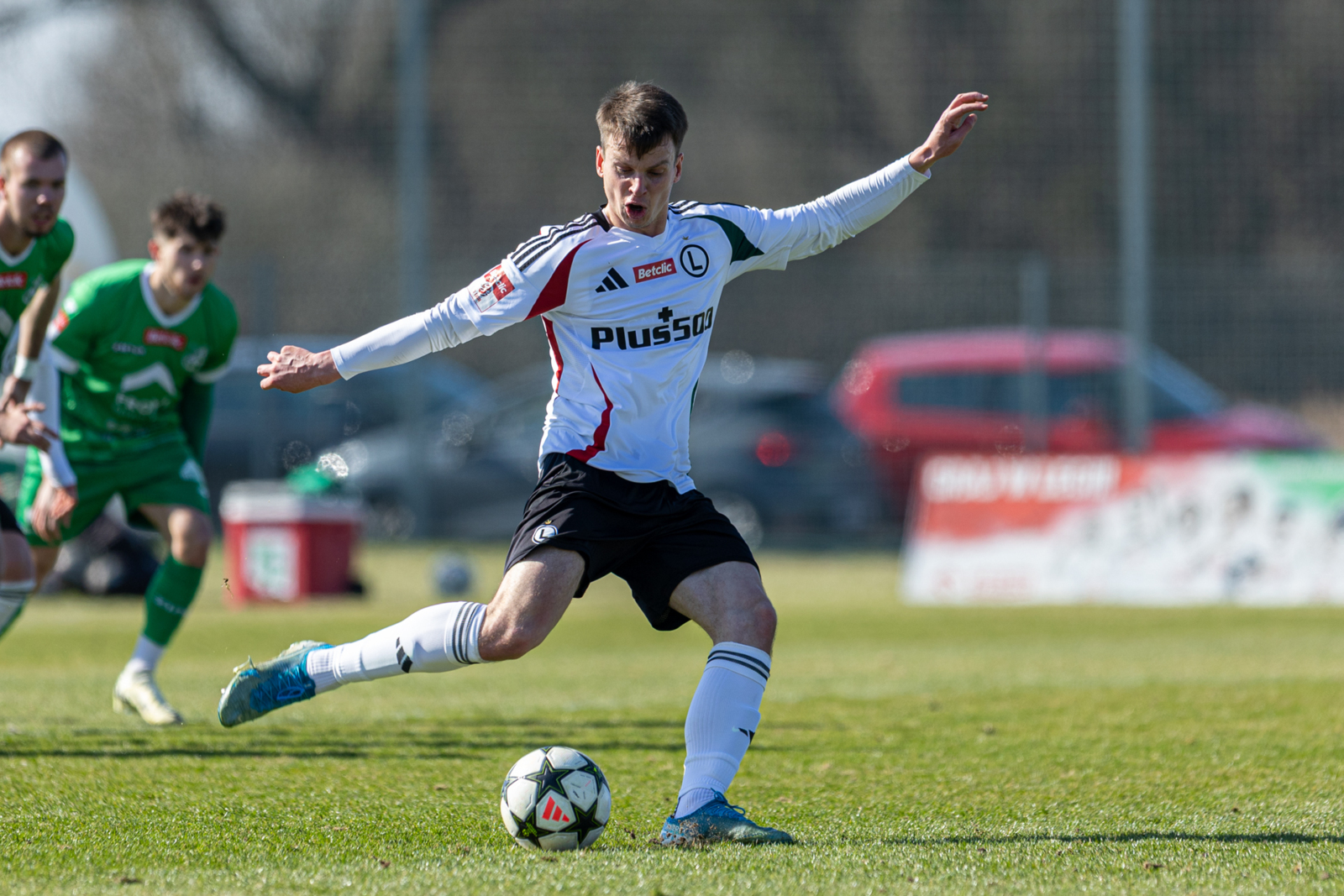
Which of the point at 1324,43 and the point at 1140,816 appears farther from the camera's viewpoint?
the point at 1324,43

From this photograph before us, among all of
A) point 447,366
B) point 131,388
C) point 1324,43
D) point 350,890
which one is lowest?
point 350,890

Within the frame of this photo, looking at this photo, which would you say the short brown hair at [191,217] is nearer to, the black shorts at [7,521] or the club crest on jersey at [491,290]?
the black shorts at [7,521]

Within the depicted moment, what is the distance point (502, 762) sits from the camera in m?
5.65

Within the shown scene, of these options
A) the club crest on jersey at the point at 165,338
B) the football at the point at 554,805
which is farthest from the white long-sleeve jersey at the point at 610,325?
the club crest on jersey at the point at 165,338

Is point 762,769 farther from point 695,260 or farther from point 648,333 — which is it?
point 695,260

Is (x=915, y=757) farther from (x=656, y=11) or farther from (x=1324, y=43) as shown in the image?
(x=1324, y=43)

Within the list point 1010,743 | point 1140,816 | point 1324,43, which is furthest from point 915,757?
point 1324,43

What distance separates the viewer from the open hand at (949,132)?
191 inches

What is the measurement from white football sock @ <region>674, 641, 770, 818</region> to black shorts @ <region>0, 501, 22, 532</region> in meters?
2.87

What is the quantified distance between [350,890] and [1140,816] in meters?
2.30

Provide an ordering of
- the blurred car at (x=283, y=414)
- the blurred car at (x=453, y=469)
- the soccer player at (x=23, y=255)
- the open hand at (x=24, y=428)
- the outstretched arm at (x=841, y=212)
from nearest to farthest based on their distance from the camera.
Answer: the outstretched arm at (x=841, y=212) → the open hand at (x=24, y=428) → the soccer player at (x=23, y=255) → the blurred car at (x=283, y=414) → the blurred car at (x=453, y=469)

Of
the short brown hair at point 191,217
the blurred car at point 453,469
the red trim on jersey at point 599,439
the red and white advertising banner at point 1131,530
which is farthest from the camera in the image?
the blurred car at point 453,469

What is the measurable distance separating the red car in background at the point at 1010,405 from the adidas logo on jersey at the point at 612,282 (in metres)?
13.3

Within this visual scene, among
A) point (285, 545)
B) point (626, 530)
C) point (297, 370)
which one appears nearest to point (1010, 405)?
point (285, 545)
